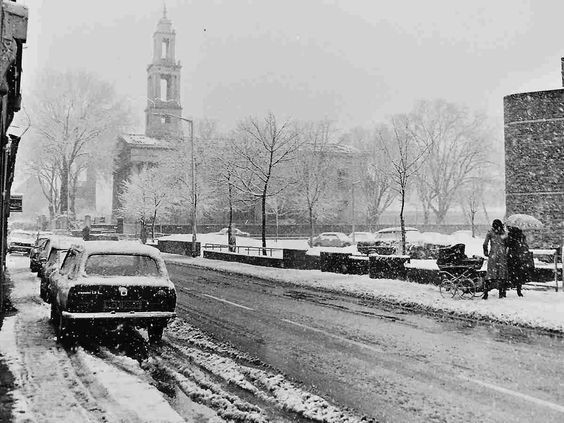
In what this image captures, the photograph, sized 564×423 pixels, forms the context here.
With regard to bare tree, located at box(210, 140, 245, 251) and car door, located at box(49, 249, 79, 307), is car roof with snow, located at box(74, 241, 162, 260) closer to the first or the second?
car door, located at box(49, 249, 79, 307)

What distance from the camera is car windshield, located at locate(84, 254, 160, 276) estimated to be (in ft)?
31.4

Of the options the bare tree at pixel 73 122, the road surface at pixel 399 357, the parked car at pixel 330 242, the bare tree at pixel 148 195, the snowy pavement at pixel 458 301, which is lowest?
the road surface at pixel 399 357

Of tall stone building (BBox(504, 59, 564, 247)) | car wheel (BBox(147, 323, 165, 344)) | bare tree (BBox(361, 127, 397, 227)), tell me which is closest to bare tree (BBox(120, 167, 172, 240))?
bare tree (BBox(361, 127, 397, 227))

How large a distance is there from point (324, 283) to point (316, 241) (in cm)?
3146

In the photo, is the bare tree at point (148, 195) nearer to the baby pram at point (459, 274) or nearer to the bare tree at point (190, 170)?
the bare tree at point (190, 170)

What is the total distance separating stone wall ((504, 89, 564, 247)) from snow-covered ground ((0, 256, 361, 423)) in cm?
2125

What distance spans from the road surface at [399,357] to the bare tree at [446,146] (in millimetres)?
53853

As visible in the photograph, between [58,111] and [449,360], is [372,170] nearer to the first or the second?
[58,111]

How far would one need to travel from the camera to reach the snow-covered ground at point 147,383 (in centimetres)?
575

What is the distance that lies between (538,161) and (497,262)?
14773 millimetres

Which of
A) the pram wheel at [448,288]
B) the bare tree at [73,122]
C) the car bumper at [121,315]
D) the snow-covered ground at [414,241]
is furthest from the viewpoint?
the bare tree at [73,122]

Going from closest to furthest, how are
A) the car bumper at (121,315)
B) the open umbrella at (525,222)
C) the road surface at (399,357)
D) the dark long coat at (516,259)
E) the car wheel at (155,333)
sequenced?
the road surface at (399,357) < the car bumper at (121,315) < the car wheel at (155,333) < the dark long coat at (516,259) < the open umbrella at (525,222)

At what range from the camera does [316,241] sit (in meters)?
50.3

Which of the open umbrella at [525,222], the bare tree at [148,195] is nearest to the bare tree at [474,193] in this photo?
the bare tree at [148,195]
